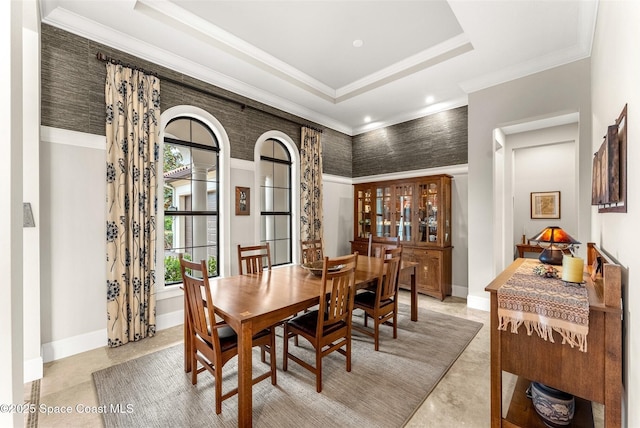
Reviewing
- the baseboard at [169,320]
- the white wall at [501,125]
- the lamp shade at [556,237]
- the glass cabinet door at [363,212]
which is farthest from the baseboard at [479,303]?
the baseboard at [169,320]

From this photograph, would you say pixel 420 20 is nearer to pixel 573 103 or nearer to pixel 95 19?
pixel 573 103

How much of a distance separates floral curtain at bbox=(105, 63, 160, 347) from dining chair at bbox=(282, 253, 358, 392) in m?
1.78

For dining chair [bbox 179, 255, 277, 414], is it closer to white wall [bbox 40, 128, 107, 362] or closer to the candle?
white wall [bbox 40, 128, 107, 362]

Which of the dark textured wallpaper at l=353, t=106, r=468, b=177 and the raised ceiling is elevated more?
the raised ceiling

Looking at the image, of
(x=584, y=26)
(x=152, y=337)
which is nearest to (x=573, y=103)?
(x=584, y=26)

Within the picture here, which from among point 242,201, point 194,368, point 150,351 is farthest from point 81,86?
point 194,368

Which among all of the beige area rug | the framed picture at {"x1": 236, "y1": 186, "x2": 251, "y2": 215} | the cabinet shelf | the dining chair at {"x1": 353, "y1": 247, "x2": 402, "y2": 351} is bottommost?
the beige area rug

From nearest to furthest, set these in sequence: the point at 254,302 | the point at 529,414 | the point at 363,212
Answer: the point at 529,414 < the point at 254,302 < the point at 363,212

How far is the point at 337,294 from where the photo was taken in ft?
7.24

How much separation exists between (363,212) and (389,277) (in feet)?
8.74

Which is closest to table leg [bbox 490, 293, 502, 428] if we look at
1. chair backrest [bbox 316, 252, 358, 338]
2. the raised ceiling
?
chair backrest [bbox 316, 252, 358, 338]

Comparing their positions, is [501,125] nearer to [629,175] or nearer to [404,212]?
[404,212]

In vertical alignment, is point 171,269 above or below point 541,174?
below

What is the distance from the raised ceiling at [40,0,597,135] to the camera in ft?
8.60
